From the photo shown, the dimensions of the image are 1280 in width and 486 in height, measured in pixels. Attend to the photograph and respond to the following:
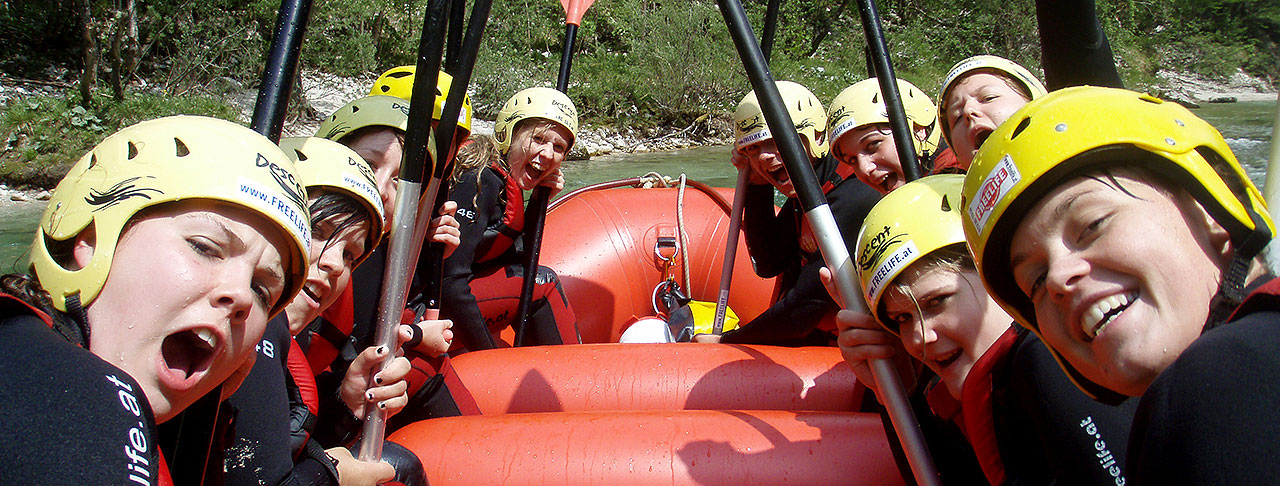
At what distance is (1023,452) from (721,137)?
63.5 feet

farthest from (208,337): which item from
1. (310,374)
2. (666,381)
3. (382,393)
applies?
(666,381)

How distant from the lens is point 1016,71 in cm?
277

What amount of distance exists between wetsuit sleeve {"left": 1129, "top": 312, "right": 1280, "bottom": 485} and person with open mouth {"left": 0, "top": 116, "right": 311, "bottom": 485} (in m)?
1.16

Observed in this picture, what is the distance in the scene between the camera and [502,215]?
4664mm

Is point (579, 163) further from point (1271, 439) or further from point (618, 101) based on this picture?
point (1271, 439)

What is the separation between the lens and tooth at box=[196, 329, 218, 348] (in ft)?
3.93

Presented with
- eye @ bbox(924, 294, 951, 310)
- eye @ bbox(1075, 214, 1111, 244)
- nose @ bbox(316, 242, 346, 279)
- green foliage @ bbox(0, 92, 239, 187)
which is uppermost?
eye @ bbox(1075, 214, 1111, 244)

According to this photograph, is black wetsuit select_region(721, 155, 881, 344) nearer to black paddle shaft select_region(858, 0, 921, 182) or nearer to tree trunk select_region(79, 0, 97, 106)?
black paddle shaft select_region(858, 0, 921, 182)

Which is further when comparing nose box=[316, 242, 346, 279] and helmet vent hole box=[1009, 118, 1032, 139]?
nose box=[316, 242, 346, 279]

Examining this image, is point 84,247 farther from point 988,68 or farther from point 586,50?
point 586,50

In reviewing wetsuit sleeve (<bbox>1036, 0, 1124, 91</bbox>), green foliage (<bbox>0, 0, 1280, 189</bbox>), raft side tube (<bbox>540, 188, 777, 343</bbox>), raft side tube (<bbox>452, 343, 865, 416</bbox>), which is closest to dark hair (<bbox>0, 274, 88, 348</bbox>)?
wetsuit sleeve (<bbox>1036, 0, 1124, 91</bbox>)

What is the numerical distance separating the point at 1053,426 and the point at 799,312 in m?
2.19

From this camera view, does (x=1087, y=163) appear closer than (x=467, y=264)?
Yes

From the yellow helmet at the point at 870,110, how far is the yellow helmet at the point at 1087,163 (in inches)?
75.9
